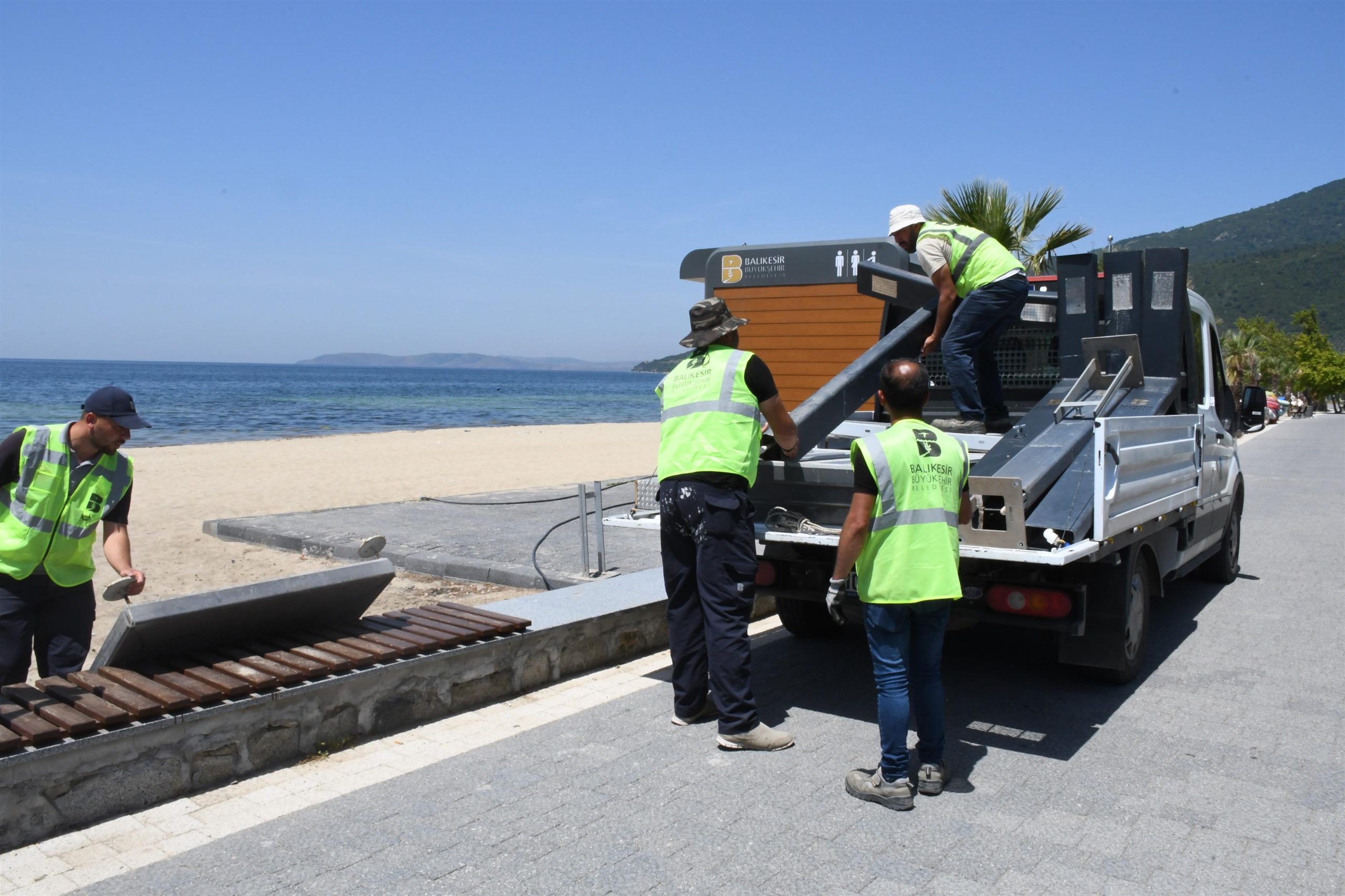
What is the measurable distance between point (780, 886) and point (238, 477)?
55.2 ft

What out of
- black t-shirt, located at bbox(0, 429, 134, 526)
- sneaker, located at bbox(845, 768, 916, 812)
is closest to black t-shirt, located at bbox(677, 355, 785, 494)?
sneaker, located at bbox(845, 768, 916, 812)

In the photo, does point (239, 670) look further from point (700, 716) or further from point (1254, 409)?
point (1254, 409)

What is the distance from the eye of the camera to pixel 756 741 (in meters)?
4.53

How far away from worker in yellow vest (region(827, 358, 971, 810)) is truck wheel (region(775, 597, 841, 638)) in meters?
2.25

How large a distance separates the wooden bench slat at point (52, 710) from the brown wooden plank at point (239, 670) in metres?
0.62

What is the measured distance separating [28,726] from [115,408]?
4.28 feet

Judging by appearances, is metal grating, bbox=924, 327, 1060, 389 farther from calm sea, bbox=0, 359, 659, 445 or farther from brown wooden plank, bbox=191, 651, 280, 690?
calm sea, bbox=0, 359, 659, 445

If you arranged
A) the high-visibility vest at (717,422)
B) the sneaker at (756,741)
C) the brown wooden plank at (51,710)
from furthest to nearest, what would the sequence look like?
1. the high-visibility vest at (717,422)
2. the sneaker at (756,741)
3. the brown wooden plank at (51,710)

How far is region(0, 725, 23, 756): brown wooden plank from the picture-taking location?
3477 millimetres

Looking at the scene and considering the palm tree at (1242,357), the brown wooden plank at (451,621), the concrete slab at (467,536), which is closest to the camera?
the brown wooden plank at (451,621)

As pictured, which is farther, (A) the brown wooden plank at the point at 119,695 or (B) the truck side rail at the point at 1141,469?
(B) the truck side rail at the point at 1141,469

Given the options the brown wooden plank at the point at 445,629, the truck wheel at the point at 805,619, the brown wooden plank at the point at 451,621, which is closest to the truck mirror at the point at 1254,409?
the truck wheel at the point at 805,619

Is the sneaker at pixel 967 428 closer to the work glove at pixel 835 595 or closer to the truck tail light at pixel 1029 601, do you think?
the truck tail light at pixel 1029 601

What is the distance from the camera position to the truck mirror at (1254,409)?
827 cm
